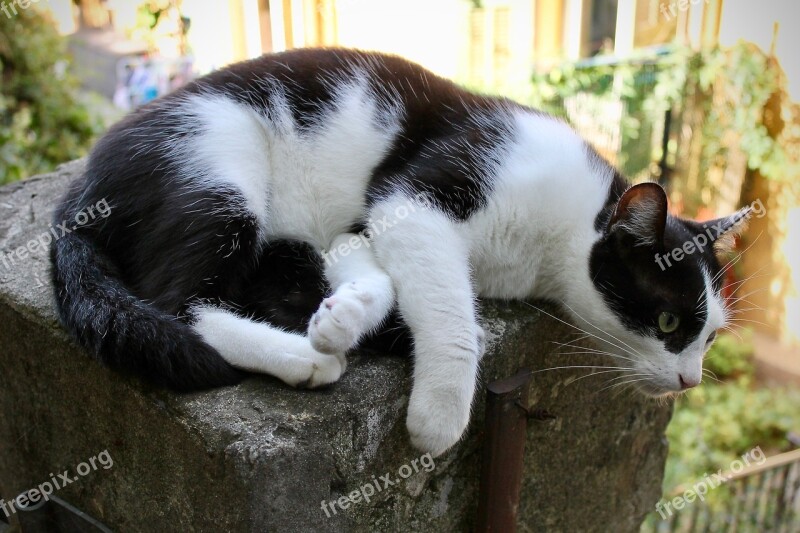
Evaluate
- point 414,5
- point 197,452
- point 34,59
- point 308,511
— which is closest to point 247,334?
point 197,452

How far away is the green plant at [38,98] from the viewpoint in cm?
367

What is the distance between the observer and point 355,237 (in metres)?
1.59

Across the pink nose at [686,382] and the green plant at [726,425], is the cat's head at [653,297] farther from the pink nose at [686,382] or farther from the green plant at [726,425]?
the green plant at [726,425]

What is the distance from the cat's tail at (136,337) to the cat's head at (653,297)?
0.82 meters

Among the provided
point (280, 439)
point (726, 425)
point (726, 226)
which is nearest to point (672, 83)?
point (726, 425)

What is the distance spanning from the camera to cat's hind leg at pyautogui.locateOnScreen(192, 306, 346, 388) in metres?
1.25

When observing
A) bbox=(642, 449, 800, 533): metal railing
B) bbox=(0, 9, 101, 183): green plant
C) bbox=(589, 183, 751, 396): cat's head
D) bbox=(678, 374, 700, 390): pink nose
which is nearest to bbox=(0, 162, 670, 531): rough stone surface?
bbox=(589, 183, 751, 396): cat's head

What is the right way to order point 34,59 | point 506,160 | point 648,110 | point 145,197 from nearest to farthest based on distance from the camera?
point 145,197 < point 506,160 < point 34,59 < point 648,110

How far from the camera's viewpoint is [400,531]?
1354 mm

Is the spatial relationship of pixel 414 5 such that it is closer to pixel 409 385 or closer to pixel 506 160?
pixel 506 160

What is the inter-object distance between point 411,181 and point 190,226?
1.63 ft

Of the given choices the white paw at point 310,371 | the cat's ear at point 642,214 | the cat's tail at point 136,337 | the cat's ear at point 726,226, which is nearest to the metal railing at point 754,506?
the cat's ear at point 726,226

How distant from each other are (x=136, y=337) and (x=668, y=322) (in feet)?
3.57

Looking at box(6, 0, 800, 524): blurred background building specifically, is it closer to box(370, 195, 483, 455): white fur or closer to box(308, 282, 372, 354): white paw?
box(370, 195, 483, 455): white fur
